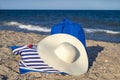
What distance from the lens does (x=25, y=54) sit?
6.96 metres

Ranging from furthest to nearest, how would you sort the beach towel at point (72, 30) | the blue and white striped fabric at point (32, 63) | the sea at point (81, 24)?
the sea at point (81, 24), the beach towel at point (72, 30), the blue and white striped fabric at point (32, 63)

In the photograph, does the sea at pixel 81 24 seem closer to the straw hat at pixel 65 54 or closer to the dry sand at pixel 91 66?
the dry sand at pixel 91 66

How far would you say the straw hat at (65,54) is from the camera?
6.39m

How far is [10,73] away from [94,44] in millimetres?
4229

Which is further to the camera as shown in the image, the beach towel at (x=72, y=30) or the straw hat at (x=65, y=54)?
the beach towel at (x=72, y=30)

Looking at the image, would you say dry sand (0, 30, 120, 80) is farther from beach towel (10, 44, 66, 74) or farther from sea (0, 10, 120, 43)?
sea (0, 10, 120, 43)

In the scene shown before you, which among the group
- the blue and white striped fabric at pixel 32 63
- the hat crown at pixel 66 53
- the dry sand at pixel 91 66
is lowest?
the dry sand at pixel 91 66

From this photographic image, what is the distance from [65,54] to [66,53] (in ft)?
0.10

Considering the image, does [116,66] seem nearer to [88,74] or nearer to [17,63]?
[88,74]

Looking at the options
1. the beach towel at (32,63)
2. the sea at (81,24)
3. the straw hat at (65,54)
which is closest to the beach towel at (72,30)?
the straw hat at (65,54)

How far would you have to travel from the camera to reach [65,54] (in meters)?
6.44

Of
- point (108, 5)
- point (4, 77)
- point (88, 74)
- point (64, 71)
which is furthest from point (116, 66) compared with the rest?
point (108, 5)

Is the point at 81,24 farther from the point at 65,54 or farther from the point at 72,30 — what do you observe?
the point at 65,54

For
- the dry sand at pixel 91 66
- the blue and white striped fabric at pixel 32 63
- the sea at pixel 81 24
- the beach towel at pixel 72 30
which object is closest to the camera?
the dry sand at pixel 91 66
